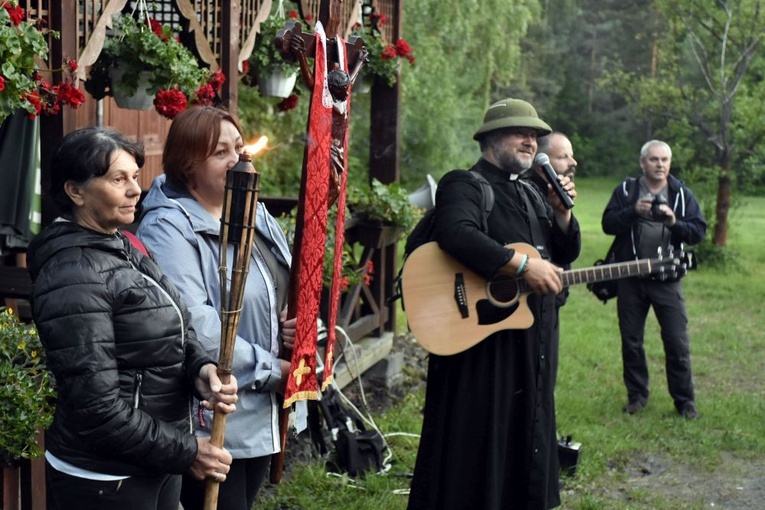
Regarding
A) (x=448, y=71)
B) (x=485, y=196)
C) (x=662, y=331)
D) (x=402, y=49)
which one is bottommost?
(x=662, y=331)

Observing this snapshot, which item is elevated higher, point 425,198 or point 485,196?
point 485,196

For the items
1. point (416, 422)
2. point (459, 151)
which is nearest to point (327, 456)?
point (416, 422)

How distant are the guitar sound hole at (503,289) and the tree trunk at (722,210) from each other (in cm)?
1395

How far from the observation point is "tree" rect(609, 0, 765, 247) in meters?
18.1

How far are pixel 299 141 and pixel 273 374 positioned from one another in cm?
1201

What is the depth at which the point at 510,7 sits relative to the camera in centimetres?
2188

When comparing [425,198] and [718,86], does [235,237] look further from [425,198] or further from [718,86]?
[718,86]

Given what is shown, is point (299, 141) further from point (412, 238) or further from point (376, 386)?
point (412, 238)

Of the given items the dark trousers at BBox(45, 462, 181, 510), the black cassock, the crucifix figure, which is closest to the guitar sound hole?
the black cassock

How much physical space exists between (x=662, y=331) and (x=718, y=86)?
40.2 ft

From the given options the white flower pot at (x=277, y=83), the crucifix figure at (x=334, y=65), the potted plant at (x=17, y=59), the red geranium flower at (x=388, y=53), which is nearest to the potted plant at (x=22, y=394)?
the potted plant at (x=17, y=59)

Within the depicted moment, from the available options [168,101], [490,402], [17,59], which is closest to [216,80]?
[168,101]

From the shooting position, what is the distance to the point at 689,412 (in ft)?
26.2

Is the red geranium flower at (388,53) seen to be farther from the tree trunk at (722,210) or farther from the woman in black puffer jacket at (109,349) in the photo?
the tree trunk at (722,210)
